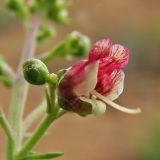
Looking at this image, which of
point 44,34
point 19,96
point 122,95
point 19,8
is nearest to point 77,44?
point 44,34

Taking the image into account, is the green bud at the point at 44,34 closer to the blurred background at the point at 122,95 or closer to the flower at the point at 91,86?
the flower at the point at 91,86

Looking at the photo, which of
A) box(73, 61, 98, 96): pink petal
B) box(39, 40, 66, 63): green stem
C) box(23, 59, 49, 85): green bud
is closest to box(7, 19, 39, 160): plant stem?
box(39, 40, 66, 63): green stem

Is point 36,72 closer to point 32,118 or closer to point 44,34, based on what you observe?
point 32,118

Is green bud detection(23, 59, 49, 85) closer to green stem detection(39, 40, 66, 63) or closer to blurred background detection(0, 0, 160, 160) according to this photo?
green stem detection(39, 40, 66, 63)

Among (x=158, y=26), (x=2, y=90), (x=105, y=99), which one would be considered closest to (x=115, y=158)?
(x=2, y=90)

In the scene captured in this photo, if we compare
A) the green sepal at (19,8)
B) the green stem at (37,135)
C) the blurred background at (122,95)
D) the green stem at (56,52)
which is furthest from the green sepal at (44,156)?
the blurred background at (122,95)

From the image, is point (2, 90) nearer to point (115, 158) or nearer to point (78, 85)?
point (115, 158)
